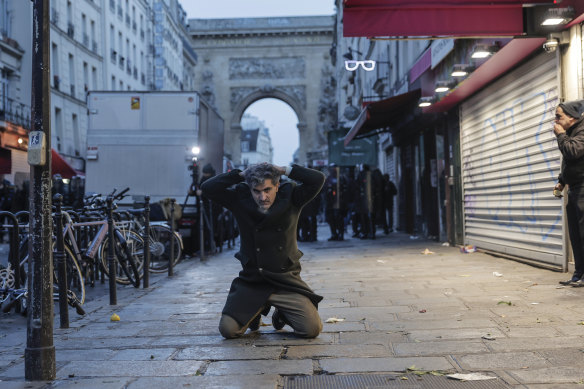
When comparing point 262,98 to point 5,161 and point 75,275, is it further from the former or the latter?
point 75,275

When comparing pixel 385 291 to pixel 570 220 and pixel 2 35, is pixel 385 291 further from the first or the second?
pixel 2 35

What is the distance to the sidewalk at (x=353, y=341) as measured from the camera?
3.86 metres

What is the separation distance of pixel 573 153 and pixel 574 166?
186 mm

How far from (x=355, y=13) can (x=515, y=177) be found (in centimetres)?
387

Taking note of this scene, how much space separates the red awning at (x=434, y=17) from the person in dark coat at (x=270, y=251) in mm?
3036

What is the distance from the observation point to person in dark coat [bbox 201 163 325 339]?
16.4 ft

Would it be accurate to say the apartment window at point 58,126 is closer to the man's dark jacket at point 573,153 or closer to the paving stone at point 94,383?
the man's dark jacket at point 573,153

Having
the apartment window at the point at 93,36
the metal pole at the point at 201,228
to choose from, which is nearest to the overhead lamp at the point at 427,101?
the metal pole at the point at 201,228

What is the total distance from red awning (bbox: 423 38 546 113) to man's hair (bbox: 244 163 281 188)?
461 cm

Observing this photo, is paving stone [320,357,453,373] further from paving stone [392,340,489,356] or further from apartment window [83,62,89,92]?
apartment window [83,62,89,92]

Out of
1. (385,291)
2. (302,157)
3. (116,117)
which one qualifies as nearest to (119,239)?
(385,291)

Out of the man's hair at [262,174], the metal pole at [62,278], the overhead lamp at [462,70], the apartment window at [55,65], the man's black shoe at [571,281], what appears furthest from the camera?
the apartment window at [55,65]

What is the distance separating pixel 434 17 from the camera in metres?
7.77

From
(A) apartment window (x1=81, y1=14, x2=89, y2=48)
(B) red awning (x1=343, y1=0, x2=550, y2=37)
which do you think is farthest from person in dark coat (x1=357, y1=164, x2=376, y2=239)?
(A) apartment window (x1=81, y1=14, x2=89, y2=48)
